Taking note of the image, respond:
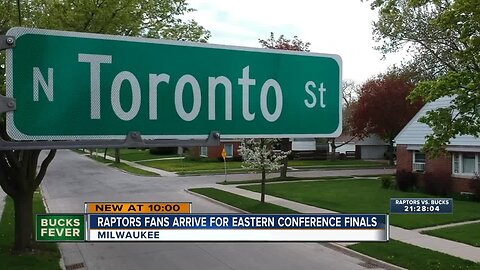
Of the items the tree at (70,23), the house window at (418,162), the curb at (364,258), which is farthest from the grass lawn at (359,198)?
the tree at (70,23)

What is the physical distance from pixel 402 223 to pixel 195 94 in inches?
654

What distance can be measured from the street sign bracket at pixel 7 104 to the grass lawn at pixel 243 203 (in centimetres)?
1818

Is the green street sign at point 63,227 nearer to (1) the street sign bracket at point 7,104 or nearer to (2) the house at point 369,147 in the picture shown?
(1) the street sign bracket at point 7,104

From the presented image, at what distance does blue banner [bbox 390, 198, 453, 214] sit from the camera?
5098 mm

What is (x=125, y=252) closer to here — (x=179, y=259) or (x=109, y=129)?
(x=179, y=259)

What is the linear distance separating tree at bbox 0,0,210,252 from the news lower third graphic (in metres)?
8.58

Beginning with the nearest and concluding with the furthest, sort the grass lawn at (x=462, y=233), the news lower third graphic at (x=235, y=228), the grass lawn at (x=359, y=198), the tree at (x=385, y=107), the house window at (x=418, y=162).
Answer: the news lower third graphic at (x=235, y=228) < the grass lawn at (x=462, y=233) < the grass lawn at (x=359, y=198) < the house window at (x=418, y=162) < the tree at (x=385, y=107)

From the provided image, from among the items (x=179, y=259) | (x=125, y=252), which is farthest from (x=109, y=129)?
(x=125, y=252)

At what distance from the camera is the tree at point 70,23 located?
11.0m

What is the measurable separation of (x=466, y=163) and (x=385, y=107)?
68.9ft

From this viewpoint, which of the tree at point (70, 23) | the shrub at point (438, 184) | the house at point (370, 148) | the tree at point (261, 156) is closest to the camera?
the tree at point (70, 23)

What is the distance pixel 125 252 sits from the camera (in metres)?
13.8

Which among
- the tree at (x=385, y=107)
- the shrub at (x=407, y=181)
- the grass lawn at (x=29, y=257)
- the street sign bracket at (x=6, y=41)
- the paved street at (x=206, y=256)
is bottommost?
the paved street at (x=206, y=256)

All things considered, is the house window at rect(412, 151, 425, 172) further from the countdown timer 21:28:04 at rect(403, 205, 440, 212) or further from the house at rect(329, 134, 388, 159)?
the house at rect(329, 134, 388, 159)
